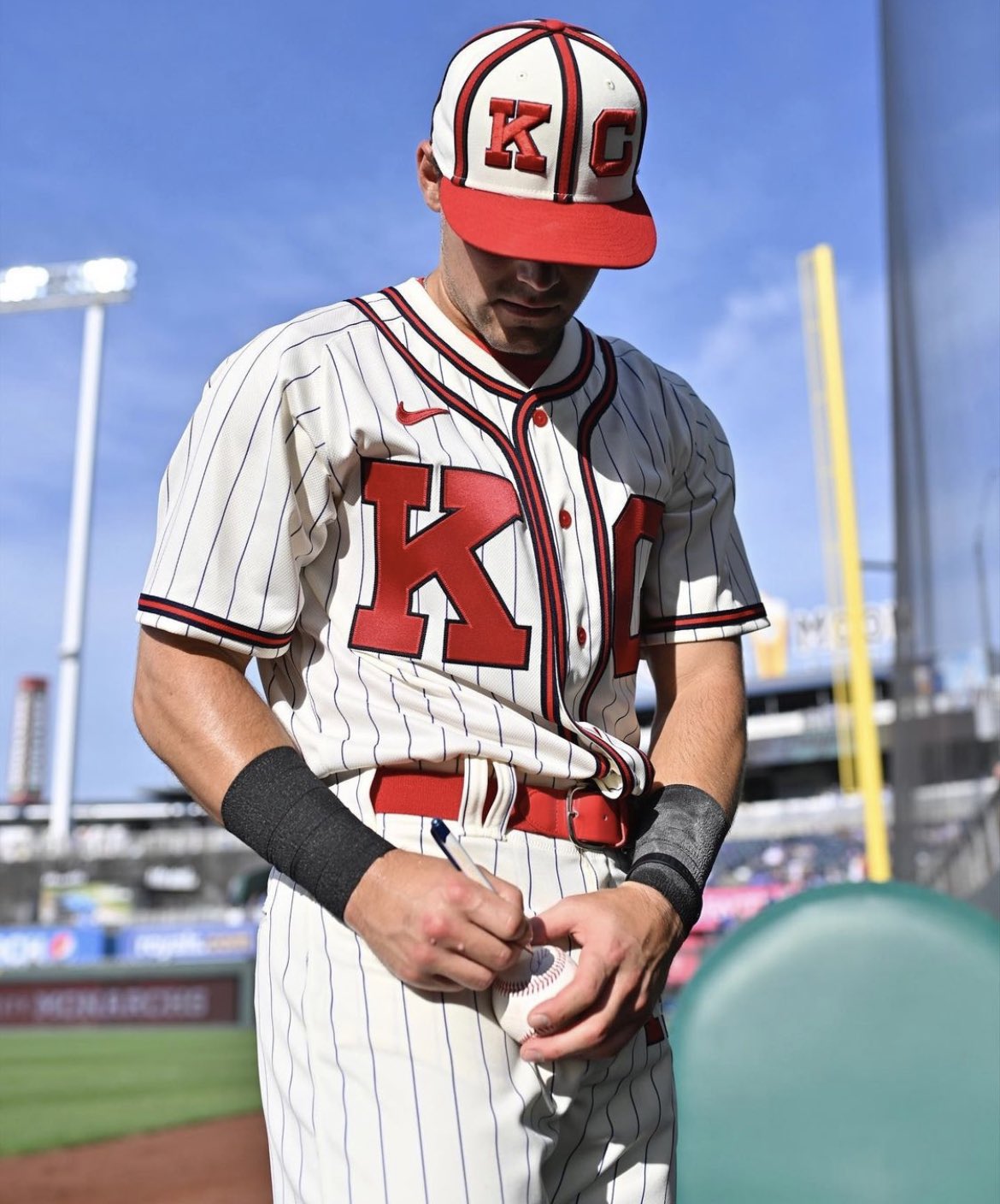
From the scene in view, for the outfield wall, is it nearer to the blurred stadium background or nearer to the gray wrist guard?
the blurred stadium background

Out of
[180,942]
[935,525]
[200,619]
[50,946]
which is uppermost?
[935,525]

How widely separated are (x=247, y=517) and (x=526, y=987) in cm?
44

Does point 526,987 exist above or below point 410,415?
below

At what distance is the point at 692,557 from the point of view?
135cm

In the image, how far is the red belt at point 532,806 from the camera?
106cm

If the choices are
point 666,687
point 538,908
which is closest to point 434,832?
point 538,908

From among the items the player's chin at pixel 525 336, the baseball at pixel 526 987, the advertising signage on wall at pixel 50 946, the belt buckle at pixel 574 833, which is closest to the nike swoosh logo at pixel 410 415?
the player's chin at pixel 525 336

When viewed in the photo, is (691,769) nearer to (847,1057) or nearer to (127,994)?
(847,1057)

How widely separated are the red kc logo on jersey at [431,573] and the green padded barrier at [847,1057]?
48.3 inches

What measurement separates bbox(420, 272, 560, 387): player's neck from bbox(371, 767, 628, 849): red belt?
1.29ft

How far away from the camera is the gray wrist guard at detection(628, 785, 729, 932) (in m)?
1.09

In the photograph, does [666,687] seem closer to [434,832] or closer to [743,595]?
[743,595]

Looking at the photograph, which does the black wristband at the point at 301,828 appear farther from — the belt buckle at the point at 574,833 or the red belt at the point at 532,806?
the belt buckle at the point at 574,833

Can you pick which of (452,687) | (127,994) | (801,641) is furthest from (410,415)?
(801,641)
